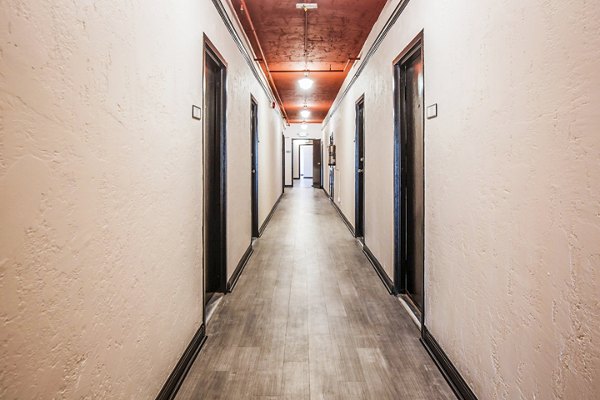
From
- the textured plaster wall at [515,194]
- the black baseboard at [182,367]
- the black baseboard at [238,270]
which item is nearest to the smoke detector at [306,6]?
the textured plaster wall at [515,194]

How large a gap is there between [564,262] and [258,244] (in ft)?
16.3

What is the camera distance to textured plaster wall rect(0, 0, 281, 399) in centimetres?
96

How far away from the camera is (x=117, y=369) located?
1.48 meters

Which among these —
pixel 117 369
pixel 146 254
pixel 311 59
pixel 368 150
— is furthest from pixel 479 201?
pixel 311 59

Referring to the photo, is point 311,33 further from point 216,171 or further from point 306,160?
point 306,160

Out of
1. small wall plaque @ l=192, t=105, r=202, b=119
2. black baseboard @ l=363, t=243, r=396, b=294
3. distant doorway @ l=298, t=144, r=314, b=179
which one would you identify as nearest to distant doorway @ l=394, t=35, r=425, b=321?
black baseboard @ l=363, t=243, r=396, b=294

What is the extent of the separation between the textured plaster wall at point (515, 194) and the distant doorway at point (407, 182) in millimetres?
724

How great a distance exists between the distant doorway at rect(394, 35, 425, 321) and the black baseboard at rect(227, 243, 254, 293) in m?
1.60

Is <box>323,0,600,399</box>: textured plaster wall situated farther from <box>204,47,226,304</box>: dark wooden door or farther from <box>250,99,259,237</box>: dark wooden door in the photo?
<box>250,99,259,237</box>: dark wooden door

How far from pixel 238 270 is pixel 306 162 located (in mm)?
22391

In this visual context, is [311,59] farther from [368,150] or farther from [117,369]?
[117,369]

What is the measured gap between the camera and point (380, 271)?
168 inches

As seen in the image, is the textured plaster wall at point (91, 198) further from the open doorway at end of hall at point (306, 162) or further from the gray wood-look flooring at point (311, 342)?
the open doorway at end of hall at point (306, 162)

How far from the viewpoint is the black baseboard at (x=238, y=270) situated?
3.80 metres
